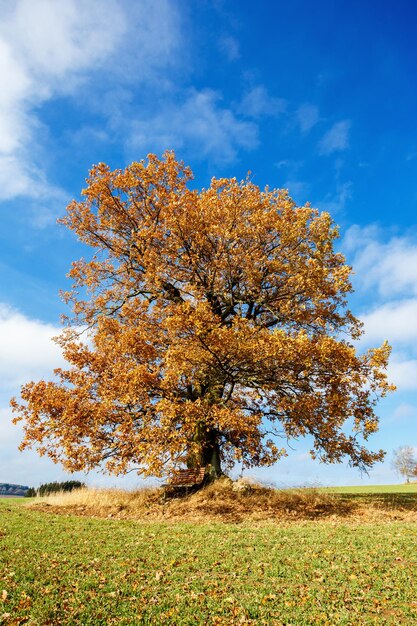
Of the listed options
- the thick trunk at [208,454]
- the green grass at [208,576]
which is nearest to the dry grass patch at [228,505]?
the thick trunk at [208,454]

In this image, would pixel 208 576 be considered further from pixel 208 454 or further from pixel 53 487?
pixel 53 487

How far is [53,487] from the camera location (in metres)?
24.2

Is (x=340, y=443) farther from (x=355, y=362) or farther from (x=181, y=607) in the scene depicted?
(x=181, y=607)

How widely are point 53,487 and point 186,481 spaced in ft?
31.2

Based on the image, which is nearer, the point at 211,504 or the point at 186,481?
the point at 211,504

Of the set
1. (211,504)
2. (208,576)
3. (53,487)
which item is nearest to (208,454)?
(211,504)

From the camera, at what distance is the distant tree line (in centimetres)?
2348

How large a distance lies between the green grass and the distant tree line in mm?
11131

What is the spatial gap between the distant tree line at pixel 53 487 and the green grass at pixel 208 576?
11.1m

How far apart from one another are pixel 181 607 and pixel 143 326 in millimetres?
12232

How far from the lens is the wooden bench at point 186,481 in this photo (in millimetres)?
18391

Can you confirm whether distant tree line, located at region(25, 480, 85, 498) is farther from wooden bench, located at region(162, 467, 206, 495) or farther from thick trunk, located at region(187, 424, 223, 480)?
thick trunk, located at region(187, 424, 223, 480)

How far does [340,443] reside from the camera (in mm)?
17469

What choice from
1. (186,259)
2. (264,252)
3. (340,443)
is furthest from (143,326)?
(340,443)
